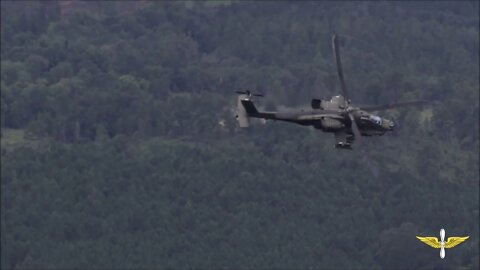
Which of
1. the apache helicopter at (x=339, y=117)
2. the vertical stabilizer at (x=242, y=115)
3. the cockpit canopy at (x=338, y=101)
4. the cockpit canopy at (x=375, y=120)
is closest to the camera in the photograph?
the cockpit canopy at (x=338, y=101)

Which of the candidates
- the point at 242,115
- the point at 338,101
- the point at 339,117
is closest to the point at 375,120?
the point at 339,117

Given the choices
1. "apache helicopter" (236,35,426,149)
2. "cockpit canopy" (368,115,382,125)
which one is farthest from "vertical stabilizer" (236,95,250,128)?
"cockpit canopy" (368,115,382,125)

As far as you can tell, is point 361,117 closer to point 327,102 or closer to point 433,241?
point 327,102

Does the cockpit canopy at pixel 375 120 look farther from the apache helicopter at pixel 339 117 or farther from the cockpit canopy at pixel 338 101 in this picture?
the cockpit canopy at pixel 338 101

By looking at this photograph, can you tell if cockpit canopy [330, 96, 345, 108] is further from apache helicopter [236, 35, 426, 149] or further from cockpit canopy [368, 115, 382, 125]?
cockpit canopy [368, 115, 382, 125]

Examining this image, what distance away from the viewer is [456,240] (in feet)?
313

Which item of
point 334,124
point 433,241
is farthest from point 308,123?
point 433,241

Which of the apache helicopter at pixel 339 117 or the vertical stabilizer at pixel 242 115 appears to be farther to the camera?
the vertical stabilizer at pixel 242 115

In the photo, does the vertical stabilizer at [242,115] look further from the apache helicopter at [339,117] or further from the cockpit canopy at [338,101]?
the cockpit canopy at [338,101]

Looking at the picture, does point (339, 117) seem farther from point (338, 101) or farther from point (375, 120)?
point (375, 120)

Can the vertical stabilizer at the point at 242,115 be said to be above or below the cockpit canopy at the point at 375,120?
above

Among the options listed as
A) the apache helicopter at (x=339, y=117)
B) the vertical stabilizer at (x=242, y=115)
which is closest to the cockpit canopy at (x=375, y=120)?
the apache helicopter at (x=339, y=117)

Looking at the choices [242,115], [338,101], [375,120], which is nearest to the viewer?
[338,101]

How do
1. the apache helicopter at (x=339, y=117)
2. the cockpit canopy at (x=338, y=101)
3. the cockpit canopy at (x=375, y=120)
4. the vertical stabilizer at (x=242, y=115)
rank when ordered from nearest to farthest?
the cockpit canopy at (x=338, y=101)
the apache helicopter at (x=339, y=117)
the cockpit canopy at (x=375, y=120)
the vertical stabilizer at (x=242, y=115)
